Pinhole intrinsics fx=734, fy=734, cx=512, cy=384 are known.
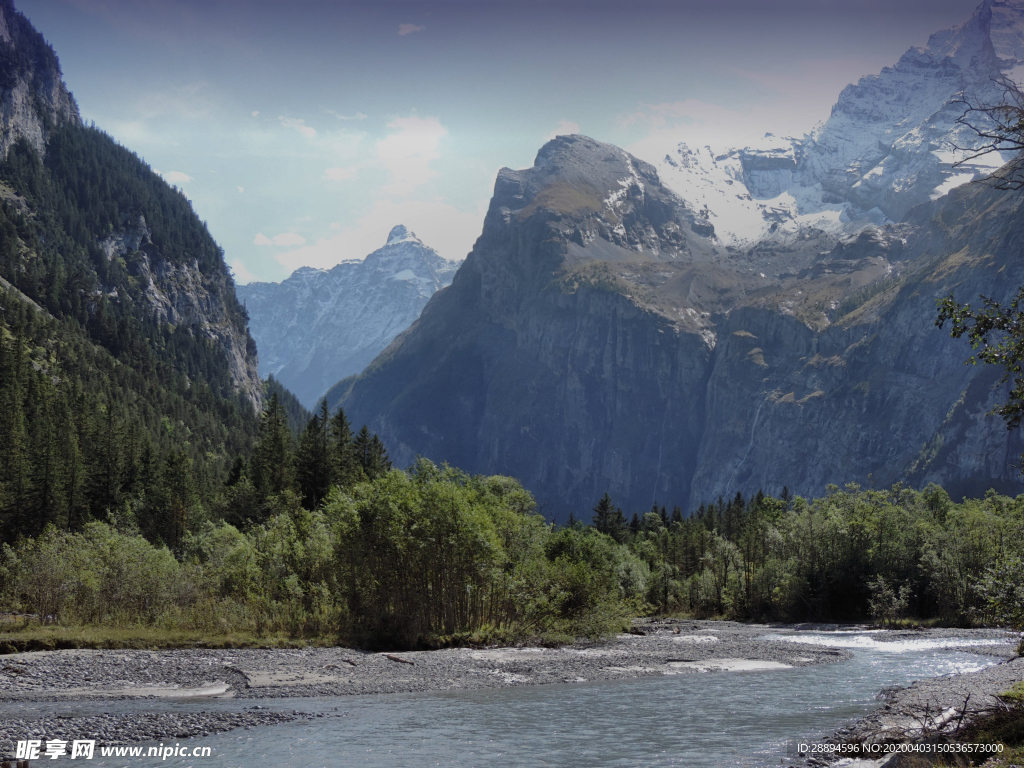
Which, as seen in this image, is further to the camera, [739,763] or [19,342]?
[19,342]

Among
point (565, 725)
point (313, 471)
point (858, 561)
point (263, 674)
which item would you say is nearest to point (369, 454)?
point (313, 471)

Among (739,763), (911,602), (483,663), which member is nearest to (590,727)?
(739,763)

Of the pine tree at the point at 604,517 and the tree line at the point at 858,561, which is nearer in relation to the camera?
the tree line at the point at 858,561

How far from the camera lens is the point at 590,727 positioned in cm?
2845

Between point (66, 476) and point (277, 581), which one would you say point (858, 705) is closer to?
point (277, 581)

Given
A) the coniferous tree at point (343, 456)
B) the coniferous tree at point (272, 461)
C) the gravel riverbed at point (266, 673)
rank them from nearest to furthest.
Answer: the gravel riverbed at point (266, 673), the coniferous tree at point (272, 461), the coniferous tree at point (343, 456)

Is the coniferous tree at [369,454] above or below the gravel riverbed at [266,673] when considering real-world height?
above

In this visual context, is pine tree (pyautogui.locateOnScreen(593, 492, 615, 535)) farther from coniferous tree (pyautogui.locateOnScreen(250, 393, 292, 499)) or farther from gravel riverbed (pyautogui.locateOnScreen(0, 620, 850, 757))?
gravel riverbed (pyautogui.locateOnScreen(0, 620, 850, 757))

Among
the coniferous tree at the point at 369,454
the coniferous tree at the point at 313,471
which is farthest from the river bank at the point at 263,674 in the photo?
the coniferous tree at the point at 369,454

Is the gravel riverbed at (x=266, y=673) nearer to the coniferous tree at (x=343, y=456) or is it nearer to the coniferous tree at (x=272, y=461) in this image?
the coniferous tree at (x=343, y=456)

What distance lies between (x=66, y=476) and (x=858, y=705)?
85120 millimetres

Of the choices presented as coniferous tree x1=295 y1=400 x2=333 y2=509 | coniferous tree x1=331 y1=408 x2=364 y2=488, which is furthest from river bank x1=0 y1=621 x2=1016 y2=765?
coniferous tree x1=295 y1=400 x2=333 y2=509

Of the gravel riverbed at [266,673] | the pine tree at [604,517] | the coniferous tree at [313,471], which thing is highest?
the coniferous tree at [313,471]

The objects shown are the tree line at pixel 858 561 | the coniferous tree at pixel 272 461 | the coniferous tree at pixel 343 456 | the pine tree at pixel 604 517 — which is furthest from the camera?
the pine tree at pixel 604 517
